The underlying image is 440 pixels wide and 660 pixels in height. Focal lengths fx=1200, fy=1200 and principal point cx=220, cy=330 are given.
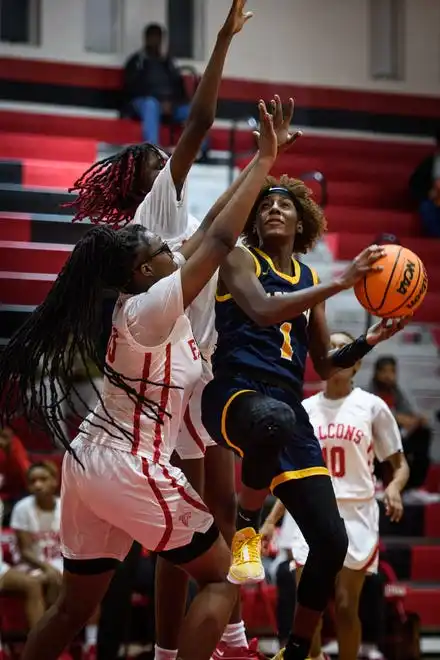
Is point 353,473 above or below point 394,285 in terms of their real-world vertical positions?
below

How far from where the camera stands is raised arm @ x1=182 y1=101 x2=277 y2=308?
12.5ft

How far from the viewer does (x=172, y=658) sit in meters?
4.38

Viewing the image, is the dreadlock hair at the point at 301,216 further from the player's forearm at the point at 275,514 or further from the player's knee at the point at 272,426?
the player's forearm at the point at 275,514

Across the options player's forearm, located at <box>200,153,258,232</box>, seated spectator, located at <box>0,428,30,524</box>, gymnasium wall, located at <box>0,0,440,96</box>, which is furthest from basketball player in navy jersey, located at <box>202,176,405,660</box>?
gymnasium wall, located at <box>0,0,440,96</box>

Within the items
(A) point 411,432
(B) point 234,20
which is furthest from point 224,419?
(A) point 411,432

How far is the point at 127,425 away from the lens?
397 cm

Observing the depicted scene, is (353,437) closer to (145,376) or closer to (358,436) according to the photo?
(358,436)

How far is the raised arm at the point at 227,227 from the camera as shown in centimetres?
382

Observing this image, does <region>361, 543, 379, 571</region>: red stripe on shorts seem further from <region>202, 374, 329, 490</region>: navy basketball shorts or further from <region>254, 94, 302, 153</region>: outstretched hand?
<region>254, 94, 302, 153</region>: outstretched hand

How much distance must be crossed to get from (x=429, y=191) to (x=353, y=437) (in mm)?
6252

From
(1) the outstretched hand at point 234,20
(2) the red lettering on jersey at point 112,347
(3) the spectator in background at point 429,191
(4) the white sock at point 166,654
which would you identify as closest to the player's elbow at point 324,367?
(2) the red lettering on jersey at point 112,347

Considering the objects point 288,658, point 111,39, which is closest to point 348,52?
point 111,39

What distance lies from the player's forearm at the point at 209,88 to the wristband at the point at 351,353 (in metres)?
0.96

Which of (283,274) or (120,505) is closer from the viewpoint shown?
(120,505)
